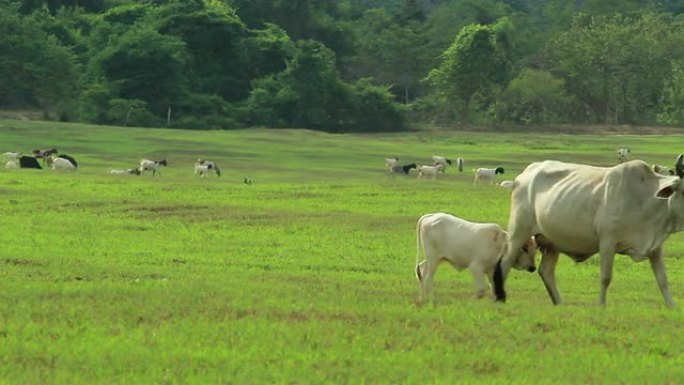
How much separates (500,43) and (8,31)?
35.3 m

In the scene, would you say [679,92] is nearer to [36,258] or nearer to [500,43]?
[500,43]

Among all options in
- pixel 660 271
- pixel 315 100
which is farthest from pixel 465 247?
pixel 315 100

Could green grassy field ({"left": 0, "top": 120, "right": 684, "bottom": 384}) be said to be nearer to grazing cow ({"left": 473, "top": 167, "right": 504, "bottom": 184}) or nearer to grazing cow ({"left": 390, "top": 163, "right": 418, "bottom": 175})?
grazing cow ({"left": 473, "top": 167, "right": 504, "bottom": 184})

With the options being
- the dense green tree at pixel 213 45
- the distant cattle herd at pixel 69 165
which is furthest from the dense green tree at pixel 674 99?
the distant cattle herd at pixel 69 165

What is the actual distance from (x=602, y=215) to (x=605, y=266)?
0.53 meters

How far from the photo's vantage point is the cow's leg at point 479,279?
547 inches

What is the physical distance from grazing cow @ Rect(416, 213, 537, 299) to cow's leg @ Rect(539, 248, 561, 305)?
156mm

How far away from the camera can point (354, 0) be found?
135 m

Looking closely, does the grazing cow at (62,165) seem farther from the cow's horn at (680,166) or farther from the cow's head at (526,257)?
the cow's horn at (680,166)

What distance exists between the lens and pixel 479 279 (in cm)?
1412

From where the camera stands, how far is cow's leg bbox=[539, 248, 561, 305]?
14.2 meters

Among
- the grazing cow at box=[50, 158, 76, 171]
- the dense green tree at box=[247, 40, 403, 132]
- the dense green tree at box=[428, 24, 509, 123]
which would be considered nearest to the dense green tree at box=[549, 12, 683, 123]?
the dense green tree at box=[428, 24, 509, 123]

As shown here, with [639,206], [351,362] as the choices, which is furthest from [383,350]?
[639,206]

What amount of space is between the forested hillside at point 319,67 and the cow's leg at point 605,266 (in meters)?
59.4
